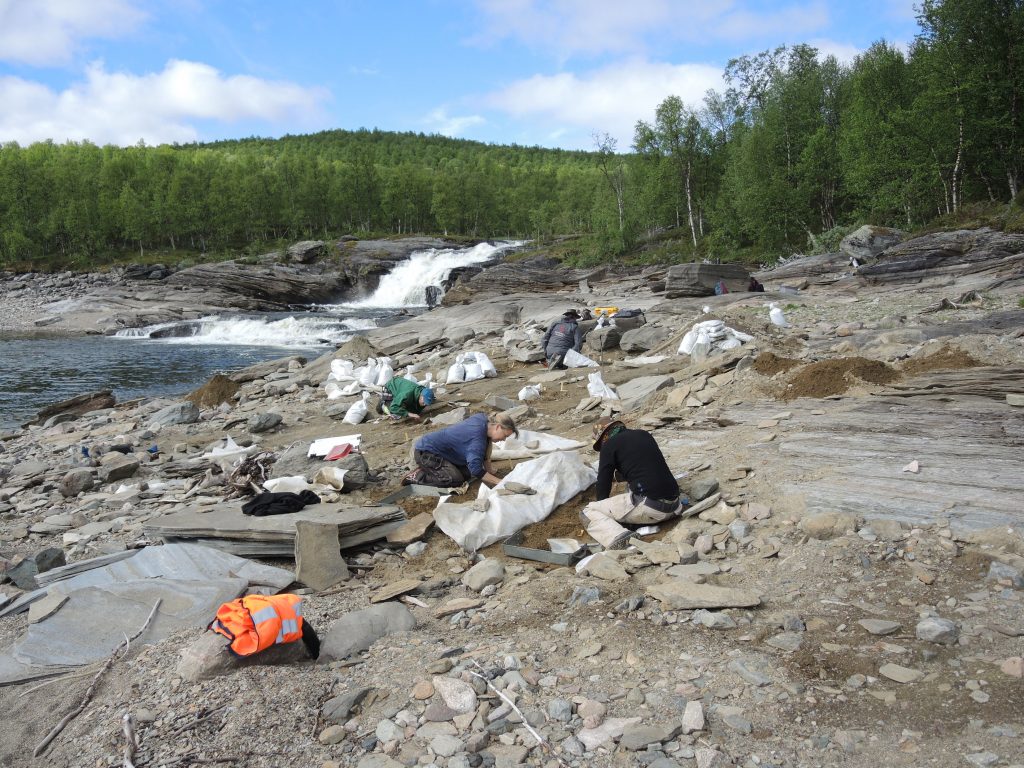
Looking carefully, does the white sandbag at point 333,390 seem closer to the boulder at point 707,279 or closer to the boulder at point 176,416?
the boulder at point 176,416

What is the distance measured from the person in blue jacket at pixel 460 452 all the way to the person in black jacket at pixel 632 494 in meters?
1.54

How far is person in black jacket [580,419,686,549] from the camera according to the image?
5922 mm

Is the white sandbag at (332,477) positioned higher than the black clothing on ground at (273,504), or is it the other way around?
the black clothing on ground at (273,504)

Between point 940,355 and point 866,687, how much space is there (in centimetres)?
622

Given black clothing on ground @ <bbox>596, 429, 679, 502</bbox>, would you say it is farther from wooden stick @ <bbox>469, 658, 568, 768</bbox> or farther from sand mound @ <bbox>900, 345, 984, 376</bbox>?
sand mound @ <bbox>900, 345, 984, 376</bbox>

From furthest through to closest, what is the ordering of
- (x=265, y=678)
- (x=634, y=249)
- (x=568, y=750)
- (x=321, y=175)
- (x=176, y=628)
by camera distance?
(x=321, y=175), (x=634, y=249), (x=176, y=628), (x=265, y=678), (x=568, y=750)

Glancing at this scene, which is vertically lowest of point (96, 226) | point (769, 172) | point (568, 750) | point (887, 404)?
point (568, 750)

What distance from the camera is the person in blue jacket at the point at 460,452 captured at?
7.50m

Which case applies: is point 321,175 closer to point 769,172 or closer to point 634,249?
point 634,249

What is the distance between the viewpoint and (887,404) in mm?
6949

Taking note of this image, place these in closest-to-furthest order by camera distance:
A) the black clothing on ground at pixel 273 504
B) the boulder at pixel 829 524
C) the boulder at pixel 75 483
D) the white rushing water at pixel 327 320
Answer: the boulder at pixel 829 524 < the black clothing on ground at pixel 273 504 < the boulder at pixel 75 483 < the white rushing water at pixel 327 320

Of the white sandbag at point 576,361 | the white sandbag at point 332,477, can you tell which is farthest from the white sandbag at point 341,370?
the white sandbag at point 332,477

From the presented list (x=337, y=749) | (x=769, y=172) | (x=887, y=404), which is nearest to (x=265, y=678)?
(x=337, y=749)

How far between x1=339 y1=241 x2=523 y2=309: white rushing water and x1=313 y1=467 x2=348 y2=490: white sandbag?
121ft
